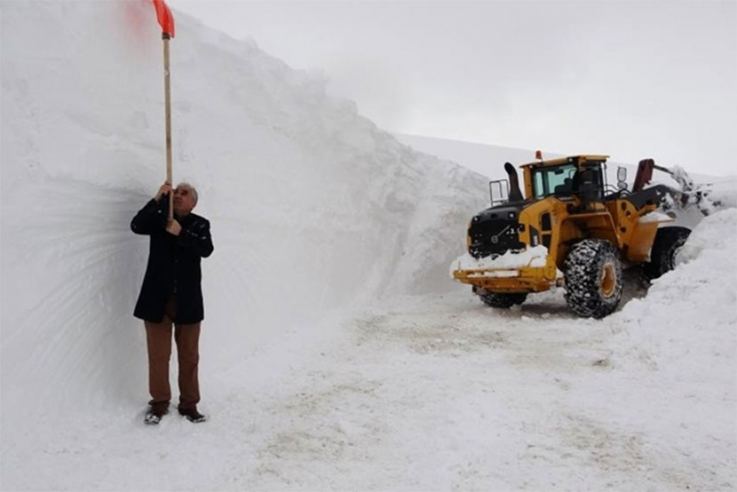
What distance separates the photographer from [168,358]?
3.61 m

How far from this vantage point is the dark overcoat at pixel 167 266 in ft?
11.6

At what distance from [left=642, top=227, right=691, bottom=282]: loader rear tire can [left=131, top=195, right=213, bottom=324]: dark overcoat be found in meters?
7.89

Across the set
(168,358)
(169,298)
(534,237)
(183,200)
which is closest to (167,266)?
(169,298)

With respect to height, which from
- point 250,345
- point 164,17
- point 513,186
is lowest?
point 250,345

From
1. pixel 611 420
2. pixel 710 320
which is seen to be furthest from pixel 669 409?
pixel 710 320

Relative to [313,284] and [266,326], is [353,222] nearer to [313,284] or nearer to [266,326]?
[313,284]

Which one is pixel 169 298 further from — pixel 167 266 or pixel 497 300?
pixel 497 300

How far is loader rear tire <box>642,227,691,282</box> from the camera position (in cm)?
899

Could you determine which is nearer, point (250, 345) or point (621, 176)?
point (250, 345)

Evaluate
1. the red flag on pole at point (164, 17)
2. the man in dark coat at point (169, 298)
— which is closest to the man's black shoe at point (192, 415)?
the man in dark coat at point (169, 298)

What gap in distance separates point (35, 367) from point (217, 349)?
72.6 inches

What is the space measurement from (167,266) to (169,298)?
209 mm

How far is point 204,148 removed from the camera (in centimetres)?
596

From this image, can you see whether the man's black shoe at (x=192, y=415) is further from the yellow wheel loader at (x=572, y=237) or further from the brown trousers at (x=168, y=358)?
the yellow wheel loader at (x=572, y=237)
